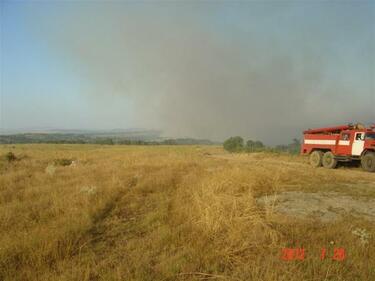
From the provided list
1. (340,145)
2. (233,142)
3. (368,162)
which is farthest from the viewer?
(233,142)

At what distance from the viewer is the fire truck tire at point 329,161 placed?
1714cm

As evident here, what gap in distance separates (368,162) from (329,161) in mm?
2385

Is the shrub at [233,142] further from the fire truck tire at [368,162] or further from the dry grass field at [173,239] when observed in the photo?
the dry grass field at [173,239]

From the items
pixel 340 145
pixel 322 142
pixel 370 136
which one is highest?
pixel 370 136

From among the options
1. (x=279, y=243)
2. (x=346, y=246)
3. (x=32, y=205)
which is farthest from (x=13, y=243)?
(x=346, y=246)

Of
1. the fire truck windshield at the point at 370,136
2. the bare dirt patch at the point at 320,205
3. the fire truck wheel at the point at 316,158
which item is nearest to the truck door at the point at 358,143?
the fire truck windshield at the point at 370,136

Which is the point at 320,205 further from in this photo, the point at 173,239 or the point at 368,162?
the point at 368,162

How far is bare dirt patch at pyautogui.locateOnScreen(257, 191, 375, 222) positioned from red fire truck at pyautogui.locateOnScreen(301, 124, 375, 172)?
327 inches

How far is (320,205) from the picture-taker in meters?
7.55

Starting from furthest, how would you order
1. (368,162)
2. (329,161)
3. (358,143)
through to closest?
1. (329,161)
2. (358,143)
3. (368,162)

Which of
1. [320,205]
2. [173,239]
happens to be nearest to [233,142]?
[320,205]

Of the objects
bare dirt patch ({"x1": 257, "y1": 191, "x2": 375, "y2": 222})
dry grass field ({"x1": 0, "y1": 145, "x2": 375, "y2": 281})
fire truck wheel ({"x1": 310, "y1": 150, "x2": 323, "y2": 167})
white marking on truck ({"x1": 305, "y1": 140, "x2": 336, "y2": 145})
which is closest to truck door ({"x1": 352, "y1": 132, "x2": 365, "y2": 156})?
white marking on truck ({"x1": 305, "y1": 140, "x2": 336, "y2": 145})

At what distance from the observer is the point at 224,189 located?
7539 mm

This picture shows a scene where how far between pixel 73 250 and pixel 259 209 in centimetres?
382
